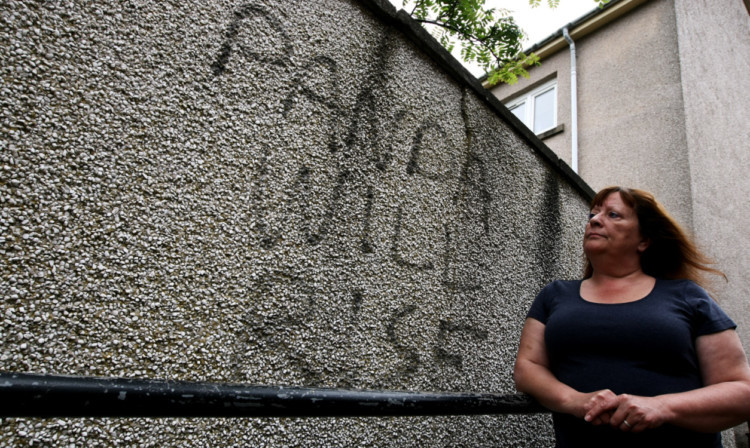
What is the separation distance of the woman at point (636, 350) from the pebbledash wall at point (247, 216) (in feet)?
1.47

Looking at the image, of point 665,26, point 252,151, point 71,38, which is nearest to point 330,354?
point 252,151

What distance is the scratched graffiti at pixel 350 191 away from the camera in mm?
1285

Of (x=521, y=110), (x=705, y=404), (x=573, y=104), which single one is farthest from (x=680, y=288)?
(x=521, y=110)

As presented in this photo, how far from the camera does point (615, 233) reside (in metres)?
1.58

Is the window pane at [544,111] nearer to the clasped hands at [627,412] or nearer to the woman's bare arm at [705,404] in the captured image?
the woman's bare arm at [705,404]

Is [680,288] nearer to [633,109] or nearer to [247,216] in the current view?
[247,216]

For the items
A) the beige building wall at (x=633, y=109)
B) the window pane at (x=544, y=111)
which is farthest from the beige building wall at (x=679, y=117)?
the window pane at (x=544, y=111)

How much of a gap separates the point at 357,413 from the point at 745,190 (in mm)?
6359

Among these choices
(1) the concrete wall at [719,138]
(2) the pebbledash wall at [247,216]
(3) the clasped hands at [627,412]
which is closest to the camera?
(2) the pebbledash wall at [247,216]

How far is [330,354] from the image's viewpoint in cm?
134

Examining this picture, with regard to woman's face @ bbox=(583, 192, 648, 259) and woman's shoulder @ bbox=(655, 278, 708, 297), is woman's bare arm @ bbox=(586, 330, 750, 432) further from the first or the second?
woman's face @ bbox=(583, 192, 648, 259)

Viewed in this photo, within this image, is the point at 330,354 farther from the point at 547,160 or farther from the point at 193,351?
the point at 547,160

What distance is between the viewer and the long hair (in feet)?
5.15

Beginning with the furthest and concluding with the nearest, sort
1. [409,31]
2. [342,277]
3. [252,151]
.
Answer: [409,31] < [342,277] < [252,151]
